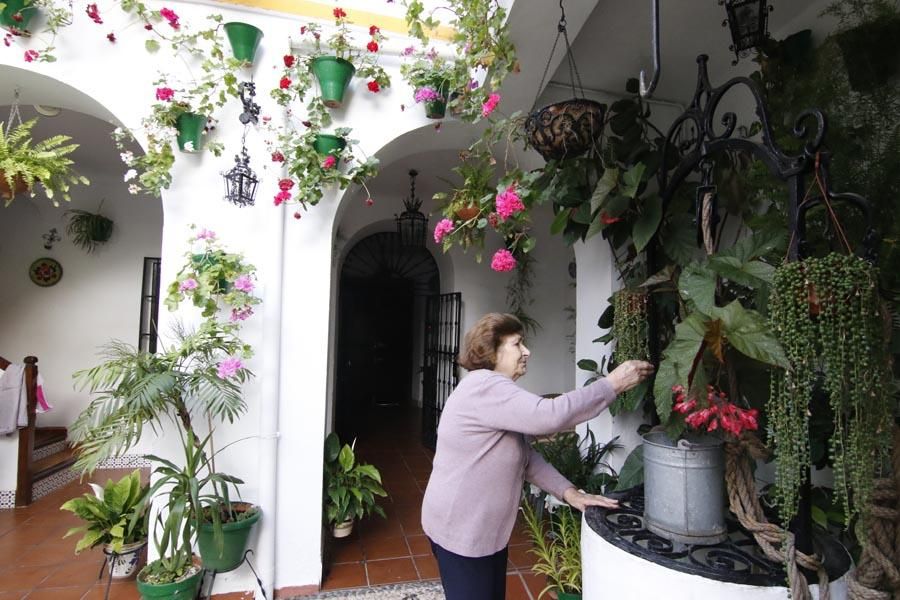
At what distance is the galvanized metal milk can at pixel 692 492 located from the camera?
4.21 ft

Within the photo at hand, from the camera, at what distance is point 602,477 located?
99.9 inches

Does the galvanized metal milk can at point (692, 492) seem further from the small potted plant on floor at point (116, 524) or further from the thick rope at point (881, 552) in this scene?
the small potted plant on floor at point (116, 524)

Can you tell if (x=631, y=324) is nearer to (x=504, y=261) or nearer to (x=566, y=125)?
(x=504, y=261)

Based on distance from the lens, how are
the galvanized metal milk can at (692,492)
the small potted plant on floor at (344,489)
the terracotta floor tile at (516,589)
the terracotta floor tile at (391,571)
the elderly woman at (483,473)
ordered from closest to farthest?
the galvanized metal milk can at (692,492)
the elderly woman at (483,473)
the terracotta floor tile at (516,589)
the terracotta floor tile at (391,571)
the small potted plant on floor at (344,489)

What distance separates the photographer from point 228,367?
2.20m

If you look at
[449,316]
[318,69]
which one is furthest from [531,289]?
[318,69]

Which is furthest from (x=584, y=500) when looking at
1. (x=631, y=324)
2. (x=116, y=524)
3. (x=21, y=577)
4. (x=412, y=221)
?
(x=412, y=221)

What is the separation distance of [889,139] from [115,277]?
6120 millimetres

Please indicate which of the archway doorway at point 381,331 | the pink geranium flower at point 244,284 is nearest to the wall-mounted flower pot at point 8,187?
the pink geranium flower at point 244,284

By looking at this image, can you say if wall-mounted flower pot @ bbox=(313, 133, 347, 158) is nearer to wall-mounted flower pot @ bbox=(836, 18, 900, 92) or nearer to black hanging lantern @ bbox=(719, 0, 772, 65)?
black hanging lantern @ bbox=(719, 0, 772, 65)

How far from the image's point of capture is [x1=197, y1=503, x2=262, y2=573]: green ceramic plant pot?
7.09 ft

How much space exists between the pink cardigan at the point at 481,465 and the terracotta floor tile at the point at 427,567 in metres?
1.35

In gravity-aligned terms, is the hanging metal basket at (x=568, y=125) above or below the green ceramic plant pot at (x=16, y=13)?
below

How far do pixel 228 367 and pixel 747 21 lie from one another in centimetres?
286
